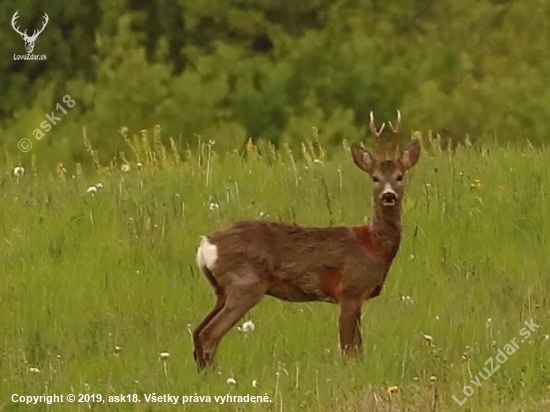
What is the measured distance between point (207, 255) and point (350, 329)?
791mm

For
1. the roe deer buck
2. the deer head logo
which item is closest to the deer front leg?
the roe deer buck

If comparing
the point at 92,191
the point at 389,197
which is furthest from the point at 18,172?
the point at 389,197

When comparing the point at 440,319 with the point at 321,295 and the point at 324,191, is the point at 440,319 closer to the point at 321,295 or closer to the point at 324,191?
the point at 321,295

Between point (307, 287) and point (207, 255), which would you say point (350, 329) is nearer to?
point (307, 287)

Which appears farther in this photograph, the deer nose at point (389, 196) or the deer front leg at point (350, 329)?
the deer nose at point (389, 196)

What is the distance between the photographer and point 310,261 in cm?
673

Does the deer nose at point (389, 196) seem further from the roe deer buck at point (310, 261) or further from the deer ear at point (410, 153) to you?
the deer ear at point (410, 153)

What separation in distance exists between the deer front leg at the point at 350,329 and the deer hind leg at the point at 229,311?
420 millimetres

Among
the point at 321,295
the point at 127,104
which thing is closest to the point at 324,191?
the point at 321,295

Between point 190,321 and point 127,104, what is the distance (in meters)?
15.7

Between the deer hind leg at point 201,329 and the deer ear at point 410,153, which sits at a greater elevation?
the deer ear at point 410,153

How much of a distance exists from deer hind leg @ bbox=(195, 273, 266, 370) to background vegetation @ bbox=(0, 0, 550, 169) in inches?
573

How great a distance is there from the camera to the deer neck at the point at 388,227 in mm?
6914

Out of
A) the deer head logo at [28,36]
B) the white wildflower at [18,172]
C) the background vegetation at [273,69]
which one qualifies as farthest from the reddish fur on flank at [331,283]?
the deer head logo at [28,36]
